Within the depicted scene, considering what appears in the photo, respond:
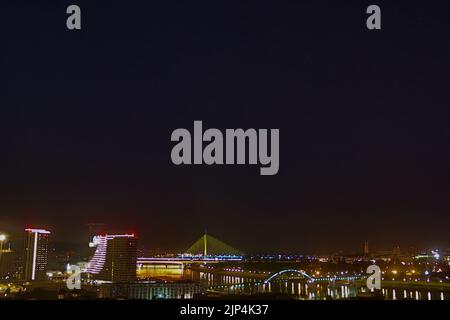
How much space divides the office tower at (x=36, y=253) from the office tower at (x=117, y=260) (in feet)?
9.18

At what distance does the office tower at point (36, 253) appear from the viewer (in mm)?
23625


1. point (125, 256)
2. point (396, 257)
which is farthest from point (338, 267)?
point (125, 256)

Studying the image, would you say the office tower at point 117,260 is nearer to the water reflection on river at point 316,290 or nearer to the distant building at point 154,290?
the water reflection on river at point 316,290

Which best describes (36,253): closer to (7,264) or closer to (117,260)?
(7,264)

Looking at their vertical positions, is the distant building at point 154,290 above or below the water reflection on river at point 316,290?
above

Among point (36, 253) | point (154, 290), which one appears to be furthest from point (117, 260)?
point (154, 290)

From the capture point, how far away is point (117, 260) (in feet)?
83.8

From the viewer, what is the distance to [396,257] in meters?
38.2

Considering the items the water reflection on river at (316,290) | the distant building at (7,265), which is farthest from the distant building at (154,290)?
the distant building at (7,265)

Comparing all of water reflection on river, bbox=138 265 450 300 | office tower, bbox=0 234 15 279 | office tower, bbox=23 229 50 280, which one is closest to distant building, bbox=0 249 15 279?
office tower, bbox=0 234 15 279
